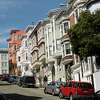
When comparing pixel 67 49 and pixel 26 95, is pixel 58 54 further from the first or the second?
pixel 26 95

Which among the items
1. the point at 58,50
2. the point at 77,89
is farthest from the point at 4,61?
the point at 77,89

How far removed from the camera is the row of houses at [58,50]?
4910cm

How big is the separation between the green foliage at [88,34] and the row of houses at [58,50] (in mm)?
8115

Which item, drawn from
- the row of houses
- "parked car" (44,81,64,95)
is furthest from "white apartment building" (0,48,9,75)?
"parked car" (44,81,64,95)

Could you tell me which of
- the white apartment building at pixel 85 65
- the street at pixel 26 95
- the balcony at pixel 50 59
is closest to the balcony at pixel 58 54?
the balcony at pixel 50 59

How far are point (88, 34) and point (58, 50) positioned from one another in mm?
30422

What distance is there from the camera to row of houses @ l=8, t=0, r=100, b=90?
4910 cm

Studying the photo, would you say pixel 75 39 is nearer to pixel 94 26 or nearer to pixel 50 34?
pixel 94 26

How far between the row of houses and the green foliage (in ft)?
26.6

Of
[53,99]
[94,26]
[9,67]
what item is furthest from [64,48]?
[9,67]

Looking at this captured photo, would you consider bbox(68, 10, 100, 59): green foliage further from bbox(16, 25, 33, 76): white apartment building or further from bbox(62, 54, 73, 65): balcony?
bbox(16, 25, 33, 76): white apartment building

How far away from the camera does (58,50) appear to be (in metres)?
64.2

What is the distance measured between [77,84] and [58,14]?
2766 centimetres

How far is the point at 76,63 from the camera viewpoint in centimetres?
5422
